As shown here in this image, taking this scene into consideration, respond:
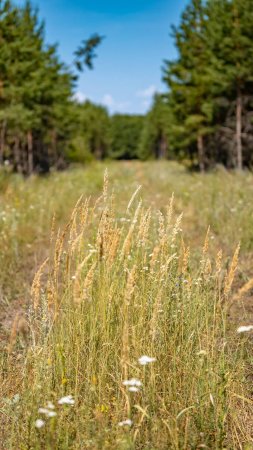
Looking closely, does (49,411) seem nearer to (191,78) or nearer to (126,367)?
(126,367)

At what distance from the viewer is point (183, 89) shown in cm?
2338

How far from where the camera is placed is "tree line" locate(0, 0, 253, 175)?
57.1 ft

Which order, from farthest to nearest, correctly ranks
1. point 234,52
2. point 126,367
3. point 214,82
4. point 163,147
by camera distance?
point 163,147 < point 214,82 < point 234,52 < point 126,367

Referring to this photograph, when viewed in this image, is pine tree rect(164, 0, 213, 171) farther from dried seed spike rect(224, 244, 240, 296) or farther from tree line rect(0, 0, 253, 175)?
dried seed spike rect(224, 244, 240, 296)

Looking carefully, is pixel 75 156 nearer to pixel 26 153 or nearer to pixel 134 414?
pixel 26 153

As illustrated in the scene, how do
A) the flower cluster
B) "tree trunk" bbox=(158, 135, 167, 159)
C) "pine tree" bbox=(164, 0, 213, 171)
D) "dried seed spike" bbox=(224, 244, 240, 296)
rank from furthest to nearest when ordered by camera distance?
"tree trunk" bbox=(158, 135, 167, 159)
"pine tree" bbox=(164, 0, 213, 171)
"dried seed spike" bbox=(224, 244, 240, 296)
the flower cluster

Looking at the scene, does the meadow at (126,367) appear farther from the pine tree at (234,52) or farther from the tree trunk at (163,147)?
the tree trunk at (163,147)

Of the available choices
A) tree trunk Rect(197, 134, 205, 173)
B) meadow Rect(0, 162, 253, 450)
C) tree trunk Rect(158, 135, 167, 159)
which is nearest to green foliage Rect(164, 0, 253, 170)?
tree trunk Rect(197, 134, 205, 173)

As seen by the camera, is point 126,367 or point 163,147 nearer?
point 126,367

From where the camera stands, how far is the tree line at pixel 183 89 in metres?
17.4

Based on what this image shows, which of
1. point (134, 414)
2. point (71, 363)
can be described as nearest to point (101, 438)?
point (134, 414)

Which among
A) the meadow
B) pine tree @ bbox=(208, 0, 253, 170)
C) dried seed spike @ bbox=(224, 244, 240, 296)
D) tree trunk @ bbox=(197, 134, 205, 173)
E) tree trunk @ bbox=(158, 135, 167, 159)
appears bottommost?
the meadow

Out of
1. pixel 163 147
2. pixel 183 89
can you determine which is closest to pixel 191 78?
pixel 183 89

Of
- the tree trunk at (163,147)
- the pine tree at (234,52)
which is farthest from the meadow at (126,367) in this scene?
the tree trunk at (163,147)
